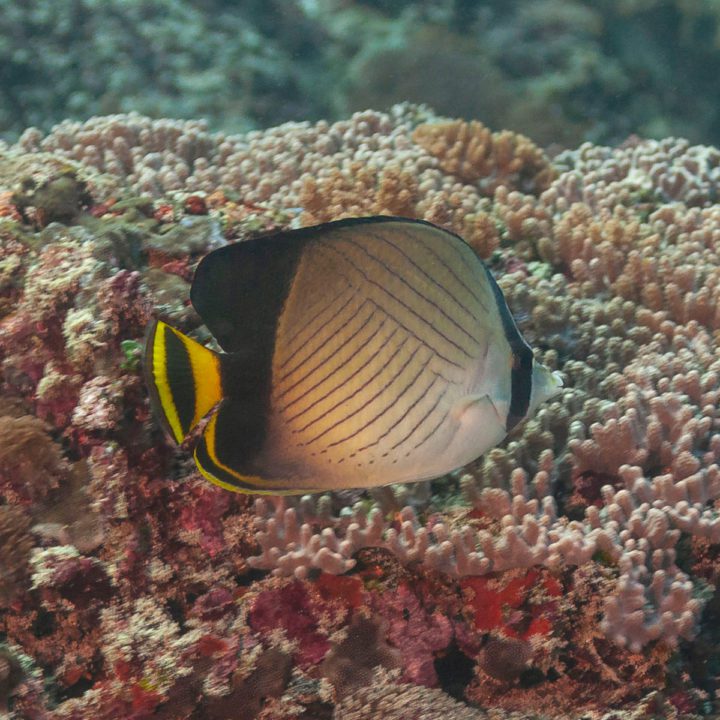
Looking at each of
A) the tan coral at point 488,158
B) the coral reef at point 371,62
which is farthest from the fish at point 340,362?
the coral reef at point 371,62

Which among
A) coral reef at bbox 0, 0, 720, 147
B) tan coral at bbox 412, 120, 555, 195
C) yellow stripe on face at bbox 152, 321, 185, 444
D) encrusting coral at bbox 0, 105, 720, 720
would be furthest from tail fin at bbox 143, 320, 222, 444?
coral reef at bbox 0, 0, 720, 147

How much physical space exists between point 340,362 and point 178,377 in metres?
0.34

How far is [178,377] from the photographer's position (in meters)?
1.47

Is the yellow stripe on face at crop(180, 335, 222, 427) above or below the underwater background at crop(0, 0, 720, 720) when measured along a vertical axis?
Answer: above

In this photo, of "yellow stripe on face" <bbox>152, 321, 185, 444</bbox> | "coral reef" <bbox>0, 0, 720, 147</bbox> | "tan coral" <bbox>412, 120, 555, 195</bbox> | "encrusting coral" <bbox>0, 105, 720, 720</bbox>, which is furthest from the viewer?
"coral reef" <bbox>0, 0, 720, 147</bbox>

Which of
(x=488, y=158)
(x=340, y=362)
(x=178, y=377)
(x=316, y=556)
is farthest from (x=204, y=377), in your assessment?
(x=488, y=158)

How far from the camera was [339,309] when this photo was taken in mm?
1585

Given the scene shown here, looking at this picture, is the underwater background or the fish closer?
the fish

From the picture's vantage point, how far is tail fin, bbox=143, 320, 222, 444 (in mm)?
1458

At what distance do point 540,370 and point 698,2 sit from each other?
1280cm

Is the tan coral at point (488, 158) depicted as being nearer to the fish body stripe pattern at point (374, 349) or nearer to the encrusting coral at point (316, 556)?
the encrusting coral at point (316, 556)

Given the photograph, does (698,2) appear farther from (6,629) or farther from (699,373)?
(6,629)

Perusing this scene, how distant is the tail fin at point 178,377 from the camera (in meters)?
1.46

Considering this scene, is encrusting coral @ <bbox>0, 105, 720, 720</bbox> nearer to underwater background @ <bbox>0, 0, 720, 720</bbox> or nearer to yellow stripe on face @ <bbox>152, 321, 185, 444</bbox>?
underwater background @ <bbox>0, 0, 720, 720</bbox>
